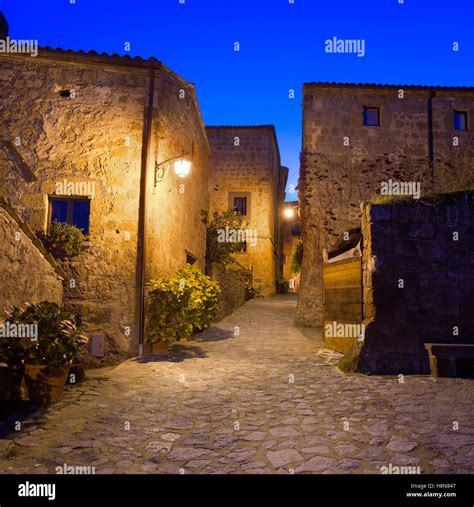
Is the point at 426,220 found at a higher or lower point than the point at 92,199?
lower

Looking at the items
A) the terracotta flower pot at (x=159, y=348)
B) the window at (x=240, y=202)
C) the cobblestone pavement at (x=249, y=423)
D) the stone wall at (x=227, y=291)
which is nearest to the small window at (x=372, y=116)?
the stone wall at (x=227, y=291)

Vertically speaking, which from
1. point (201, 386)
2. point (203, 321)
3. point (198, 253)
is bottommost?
point (201, 386)

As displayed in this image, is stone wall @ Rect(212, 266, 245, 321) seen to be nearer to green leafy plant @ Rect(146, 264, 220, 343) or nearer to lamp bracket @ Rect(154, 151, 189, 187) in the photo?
green leafy plant @ Rect(146, 264, 220, 343)

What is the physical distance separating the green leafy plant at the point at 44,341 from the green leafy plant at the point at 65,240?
102 inches

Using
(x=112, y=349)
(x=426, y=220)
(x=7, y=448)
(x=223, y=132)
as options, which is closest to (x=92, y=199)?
(x=112, y=349)

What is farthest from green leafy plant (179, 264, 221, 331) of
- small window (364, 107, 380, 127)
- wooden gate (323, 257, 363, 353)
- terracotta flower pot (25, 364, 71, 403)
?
small window (364, 107, 380, 127)

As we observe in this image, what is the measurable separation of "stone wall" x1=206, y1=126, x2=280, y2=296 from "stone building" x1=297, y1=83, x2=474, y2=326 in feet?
30.9

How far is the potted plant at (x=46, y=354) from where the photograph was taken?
4.89 meters

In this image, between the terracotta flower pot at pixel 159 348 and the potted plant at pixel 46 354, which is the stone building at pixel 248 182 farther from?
the potted plant at pixel 46 354

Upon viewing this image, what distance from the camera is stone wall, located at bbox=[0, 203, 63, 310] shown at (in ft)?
17.5

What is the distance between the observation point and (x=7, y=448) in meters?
3.56
